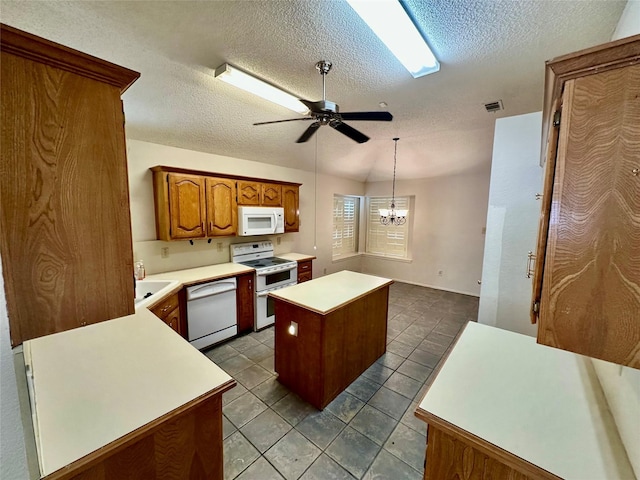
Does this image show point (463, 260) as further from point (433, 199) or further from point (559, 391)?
point (559, 391)

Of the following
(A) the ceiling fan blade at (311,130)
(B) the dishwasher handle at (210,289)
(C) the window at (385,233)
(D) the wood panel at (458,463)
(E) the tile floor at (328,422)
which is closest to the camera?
(D) the wood panel at (458,463)

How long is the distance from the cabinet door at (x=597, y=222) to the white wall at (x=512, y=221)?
1.84 metres

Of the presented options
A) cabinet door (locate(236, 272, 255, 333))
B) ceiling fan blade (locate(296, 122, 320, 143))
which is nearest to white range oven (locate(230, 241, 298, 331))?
cabinet door (locate(236, 272, 255, 333))

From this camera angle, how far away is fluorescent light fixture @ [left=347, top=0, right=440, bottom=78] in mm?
1414

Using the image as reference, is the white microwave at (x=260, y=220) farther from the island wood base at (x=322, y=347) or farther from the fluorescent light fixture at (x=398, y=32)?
the fluorescent light fixture at (x=398, y=32)

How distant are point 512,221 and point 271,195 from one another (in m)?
3.03

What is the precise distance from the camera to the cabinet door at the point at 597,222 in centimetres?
62

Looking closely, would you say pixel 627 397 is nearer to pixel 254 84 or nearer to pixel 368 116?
pixel 368 116

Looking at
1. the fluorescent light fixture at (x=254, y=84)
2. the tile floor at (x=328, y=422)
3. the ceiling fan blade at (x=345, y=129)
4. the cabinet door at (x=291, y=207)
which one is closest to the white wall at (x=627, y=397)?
the tile floor at (x=328, y=422)

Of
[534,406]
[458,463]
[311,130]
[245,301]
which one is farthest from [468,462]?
[245,301]

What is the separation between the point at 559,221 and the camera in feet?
2.33

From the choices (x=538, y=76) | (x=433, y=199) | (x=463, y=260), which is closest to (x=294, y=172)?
(x=433, y=199)

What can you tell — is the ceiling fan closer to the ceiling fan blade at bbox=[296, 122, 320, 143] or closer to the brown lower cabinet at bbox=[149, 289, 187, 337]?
the ceiling fan blade at bbox=[296, 122, 320, 143]

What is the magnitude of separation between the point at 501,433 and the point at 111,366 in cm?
170
